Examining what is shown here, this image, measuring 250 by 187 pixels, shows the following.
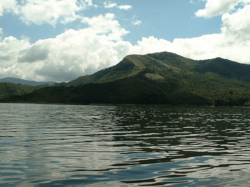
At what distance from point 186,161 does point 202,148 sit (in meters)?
5.88

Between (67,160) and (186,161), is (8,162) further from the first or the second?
(186,161)

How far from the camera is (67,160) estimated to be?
1582 centimetres

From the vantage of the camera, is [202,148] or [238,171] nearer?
[238,171]

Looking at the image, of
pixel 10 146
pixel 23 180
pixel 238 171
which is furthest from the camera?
pixel 10 146

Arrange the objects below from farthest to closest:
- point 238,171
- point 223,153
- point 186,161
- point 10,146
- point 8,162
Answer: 1. point 10,146
2. point 223,153
3. point 186,161
4. point 8,162
5. point 238,171

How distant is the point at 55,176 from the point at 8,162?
5.01m

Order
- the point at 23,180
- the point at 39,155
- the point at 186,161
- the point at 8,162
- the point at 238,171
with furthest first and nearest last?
the point at 39,155 → the point at 186,161 → the point at 8,162 → the point at 238,171 → the point at 23,180

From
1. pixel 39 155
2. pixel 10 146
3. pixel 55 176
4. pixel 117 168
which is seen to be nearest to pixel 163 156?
pixel 117 168

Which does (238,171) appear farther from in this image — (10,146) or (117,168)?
(10,146)

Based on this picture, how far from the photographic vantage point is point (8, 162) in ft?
49.1

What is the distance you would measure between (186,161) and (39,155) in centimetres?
1161

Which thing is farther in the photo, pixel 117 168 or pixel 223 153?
pixel 223 153

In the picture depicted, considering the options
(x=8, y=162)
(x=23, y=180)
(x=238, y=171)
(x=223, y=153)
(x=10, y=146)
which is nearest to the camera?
(x=23, y=180)

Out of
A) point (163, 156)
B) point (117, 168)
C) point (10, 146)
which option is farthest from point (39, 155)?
point (163, 156)
